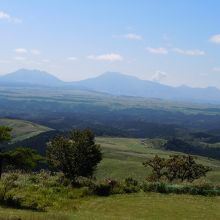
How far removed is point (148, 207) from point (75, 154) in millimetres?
27540

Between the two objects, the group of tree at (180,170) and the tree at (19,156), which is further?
the group of tree at (180,170)

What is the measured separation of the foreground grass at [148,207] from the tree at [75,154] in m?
21.4

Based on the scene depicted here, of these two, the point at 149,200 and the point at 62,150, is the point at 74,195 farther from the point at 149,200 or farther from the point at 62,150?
the point at 62,150

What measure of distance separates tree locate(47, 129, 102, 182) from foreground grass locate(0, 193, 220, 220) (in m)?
21.4

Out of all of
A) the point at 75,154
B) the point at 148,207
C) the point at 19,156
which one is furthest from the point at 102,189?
the point at 75,154

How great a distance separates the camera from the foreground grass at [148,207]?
25312mm

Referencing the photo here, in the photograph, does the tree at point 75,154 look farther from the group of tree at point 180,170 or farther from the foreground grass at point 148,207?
the foreground grass at point 148,207

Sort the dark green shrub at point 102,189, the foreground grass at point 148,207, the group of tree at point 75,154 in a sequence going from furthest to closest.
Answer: the group of tree at point 75,154 → the dark green shrub at point 102,189 → the foreground grass at point 148,207

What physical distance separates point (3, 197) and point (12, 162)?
3773mm

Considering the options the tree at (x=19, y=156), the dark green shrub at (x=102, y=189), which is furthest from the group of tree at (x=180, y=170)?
the tree at (x=19, y=156)

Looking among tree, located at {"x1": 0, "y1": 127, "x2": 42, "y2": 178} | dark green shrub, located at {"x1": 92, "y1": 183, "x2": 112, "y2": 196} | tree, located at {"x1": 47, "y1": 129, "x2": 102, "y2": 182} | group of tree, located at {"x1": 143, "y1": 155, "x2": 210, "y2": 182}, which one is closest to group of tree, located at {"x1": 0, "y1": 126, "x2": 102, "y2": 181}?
tree, located at {"x1": 47, "y1": 129, "x2": 102, "y2": 182}

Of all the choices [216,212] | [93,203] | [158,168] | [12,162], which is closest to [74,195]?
[93,203]

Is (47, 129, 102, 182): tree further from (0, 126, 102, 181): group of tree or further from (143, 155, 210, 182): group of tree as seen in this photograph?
(143, 155, 210, 182): group of tree

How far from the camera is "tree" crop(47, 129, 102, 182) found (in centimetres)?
5303
